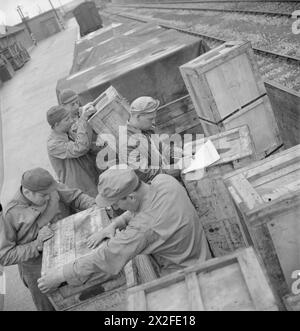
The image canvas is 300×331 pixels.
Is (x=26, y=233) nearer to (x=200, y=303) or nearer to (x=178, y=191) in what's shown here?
(x=178, y=191)

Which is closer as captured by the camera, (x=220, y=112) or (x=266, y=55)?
(x=220, y=112)

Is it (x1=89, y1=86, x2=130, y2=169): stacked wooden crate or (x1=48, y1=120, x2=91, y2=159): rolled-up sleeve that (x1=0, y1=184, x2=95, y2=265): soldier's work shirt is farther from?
(x1=89, y1=86, x2=130, y2=169): stacked wooden crate

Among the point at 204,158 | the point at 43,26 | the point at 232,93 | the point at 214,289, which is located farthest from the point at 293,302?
the point at 43,26

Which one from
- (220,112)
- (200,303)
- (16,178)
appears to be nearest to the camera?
(200,303)

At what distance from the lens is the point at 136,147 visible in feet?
13.6

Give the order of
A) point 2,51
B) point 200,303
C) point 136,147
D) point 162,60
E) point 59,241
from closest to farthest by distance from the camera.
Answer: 1. point 200,303
2. point 59,241
3. point 136,147
4. point 162,60
5. point 2,51

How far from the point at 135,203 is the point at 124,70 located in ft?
15.0

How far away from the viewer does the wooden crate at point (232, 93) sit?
14.1 feet

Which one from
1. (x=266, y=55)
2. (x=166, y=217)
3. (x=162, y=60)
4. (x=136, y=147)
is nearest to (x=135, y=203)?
(x=166, y=217)

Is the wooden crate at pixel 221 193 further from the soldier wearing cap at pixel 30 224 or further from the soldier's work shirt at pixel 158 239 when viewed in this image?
the soldier wearing cap at pixel 30 224

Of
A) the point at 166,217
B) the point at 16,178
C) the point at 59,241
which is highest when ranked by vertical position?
the point at 166,217

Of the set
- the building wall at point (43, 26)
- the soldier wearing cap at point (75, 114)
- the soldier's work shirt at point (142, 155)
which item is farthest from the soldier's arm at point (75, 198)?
the building wall at point (43, 26)

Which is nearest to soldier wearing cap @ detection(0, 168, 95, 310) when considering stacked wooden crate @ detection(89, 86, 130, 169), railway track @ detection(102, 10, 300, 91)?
stacked wooden crate @ detection(89, 86, 130, 169)

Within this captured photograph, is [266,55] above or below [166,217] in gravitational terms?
below
